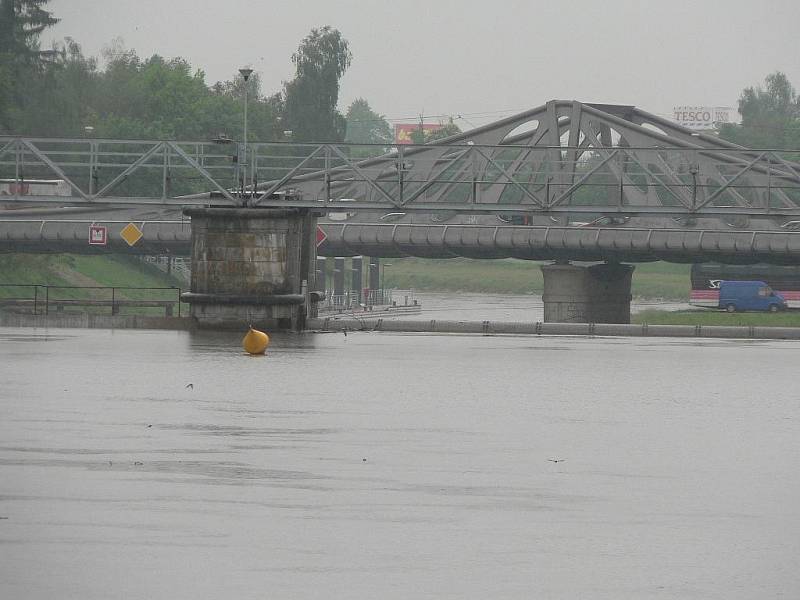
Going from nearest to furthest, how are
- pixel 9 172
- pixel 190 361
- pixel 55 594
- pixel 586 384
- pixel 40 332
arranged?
pixel 55 594 → pixel 586 384 → pixel 190 361 → pixel 40 332 → pixel 9 172

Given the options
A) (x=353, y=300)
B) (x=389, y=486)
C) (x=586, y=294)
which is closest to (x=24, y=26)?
(x=353, y=300)

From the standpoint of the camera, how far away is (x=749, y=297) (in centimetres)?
13775

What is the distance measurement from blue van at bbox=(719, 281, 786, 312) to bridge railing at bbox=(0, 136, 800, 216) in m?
8.86

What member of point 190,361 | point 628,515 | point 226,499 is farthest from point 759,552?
point 190,361

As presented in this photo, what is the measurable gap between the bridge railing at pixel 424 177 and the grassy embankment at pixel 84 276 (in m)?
5.19

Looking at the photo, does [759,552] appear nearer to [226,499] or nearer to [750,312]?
[226,499]

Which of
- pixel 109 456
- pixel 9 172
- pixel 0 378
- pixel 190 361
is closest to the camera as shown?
pixel 109 456

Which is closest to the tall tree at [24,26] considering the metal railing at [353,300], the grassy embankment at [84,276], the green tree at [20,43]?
the green tree at [20,43]

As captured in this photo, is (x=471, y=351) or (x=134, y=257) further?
(x=134, y=257)

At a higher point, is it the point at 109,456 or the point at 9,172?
the point at 9,172

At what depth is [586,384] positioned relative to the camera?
119 ft

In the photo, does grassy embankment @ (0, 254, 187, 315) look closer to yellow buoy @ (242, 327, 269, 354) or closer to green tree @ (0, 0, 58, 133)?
green tree @ (0, 0, 58, 133)

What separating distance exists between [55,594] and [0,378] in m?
22.0

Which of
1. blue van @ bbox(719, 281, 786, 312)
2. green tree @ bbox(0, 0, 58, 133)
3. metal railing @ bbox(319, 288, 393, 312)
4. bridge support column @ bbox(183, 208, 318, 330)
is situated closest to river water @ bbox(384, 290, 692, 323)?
metal railing @ bbox(319, 288, 393, 312)
